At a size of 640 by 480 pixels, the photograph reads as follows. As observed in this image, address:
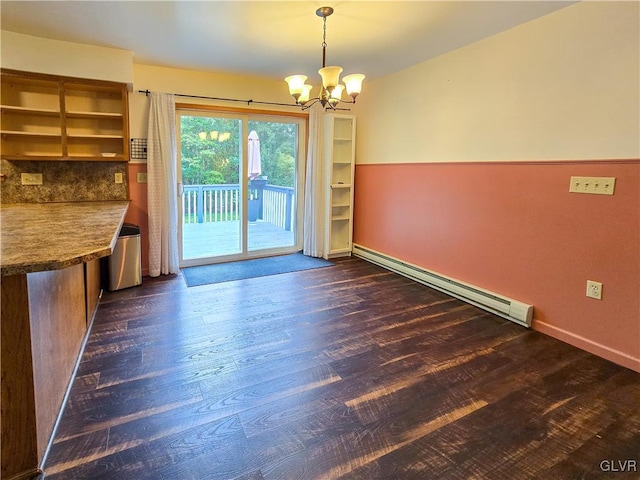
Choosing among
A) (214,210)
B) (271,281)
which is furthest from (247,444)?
(214,210)

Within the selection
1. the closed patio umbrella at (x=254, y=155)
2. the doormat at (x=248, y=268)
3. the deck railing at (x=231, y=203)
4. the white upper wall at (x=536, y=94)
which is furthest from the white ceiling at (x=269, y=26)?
the doormat at (x=248, y=268)

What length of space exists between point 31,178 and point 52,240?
260cm

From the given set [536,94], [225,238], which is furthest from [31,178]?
[536,94]

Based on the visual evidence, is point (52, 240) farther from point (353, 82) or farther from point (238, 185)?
point (238, 185)

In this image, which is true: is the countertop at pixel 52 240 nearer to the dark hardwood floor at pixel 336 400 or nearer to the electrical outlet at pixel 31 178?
the dark hardwood floor at pixel 336 400

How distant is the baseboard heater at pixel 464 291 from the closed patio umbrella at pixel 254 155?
6.27ft

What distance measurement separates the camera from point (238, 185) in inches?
188

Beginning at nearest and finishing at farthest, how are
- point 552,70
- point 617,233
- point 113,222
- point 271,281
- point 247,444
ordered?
1. point 247,444
2. point 113,222
3. point 617,233
4. point 552,70
5. point 271,281

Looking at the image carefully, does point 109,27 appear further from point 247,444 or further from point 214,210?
point 247,444

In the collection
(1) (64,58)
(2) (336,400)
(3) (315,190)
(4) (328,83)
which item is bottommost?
(2) (336,400)

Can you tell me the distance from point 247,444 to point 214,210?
374 centimetres

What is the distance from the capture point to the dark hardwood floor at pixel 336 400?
5.19 ft

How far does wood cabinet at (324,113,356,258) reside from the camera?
491 centimetres

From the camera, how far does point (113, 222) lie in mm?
2219
